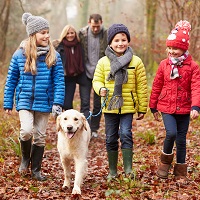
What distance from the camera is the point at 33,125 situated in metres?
6.07

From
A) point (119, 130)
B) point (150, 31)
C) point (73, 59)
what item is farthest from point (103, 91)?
point (150, 31)

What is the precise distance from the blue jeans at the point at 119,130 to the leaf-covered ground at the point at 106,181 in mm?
453

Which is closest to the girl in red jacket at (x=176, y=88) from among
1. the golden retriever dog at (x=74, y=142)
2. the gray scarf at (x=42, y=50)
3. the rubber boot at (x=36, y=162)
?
the golden retriever dog at (x=74, y=142)

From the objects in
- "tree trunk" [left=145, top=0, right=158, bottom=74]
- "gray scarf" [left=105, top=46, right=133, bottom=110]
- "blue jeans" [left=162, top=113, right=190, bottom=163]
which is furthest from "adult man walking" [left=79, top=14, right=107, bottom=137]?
"tree trunk" [left=145, top=0, right=158, bottom=74]

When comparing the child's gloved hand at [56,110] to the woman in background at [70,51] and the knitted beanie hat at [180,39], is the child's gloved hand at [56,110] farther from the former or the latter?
the woman in background at [70,51]

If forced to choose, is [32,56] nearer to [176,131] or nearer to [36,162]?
[36,162]

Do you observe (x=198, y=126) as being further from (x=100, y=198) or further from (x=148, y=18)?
(x=148, y=18)

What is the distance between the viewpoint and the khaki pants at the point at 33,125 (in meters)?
5.79

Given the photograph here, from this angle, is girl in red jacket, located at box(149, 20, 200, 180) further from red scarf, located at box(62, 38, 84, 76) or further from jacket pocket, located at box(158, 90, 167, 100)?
red scarf, located at box(62, 38, 84, 76)

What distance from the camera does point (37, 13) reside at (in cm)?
2103

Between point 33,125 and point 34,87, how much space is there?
620 mm

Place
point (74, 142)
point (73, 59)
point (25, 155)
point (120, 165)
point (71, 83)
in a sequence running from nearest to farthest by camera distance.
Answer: point (74, 142) → point (25, 155) → point (120, 165) → point (73, 59) → point (71, 83)

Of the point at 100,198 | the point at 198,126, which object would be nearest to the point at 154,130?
the point at 198,126

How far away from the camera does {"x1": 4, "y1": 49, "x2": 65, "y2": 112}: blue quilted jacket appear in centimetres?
584
